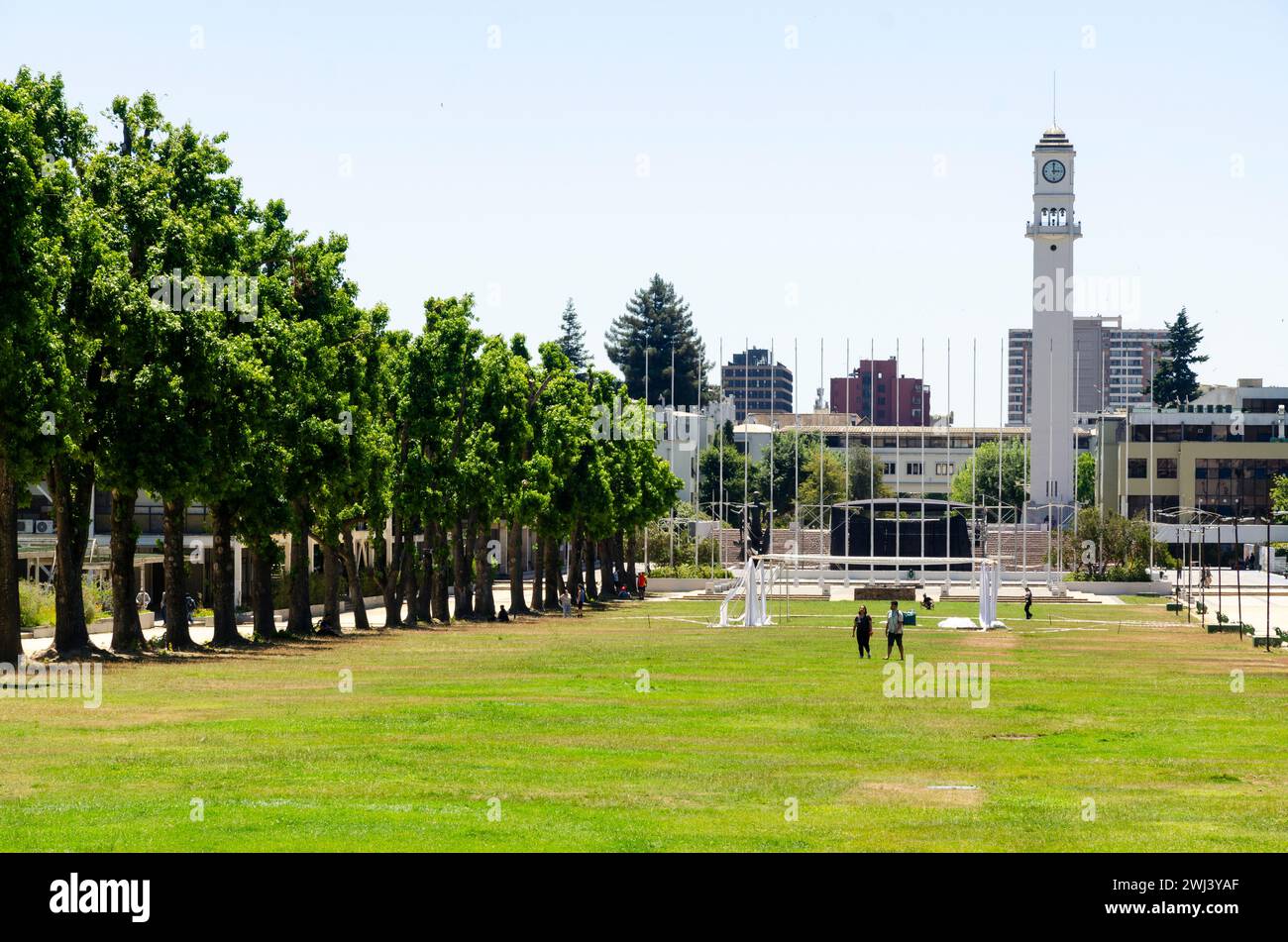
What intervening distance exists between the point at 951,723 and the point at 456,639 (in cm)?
3014

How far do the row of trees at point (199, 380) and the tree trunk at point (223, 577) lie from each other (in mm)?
60

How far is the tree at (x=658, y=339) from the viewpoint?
190 m

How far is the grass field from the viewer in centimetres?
1855

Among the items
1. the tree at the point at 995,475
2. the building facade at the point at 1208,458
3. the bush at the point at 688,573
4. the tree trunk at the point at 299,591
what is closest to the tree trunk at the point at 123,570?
the tree trunk at the point at 299,591

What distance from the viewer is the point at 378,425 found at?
203 feet

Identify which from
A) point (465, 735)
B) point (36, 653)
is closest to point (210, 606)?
point (36, 653)

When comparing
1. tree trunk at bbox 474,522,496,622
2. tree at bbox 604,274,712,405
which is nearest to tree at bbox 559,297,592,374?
tree at bbox 604,274,712,405

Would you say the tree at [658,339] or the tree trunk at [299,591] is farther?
the tree at [658,339]

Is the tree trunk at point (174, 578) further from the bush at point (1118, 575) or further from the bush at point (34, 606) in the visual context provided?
the bush at point (1118, 575)

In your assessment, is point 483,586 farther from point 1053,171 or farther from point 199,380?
point 1053,171

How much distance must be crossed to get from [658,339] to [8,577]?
151 metres

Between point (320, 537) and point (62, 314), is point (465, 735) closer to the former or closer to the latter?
point (62, 314)

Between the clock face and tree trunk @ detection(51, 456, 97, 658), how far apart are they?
135m

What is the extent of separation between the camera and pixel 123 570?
46.5 metres
